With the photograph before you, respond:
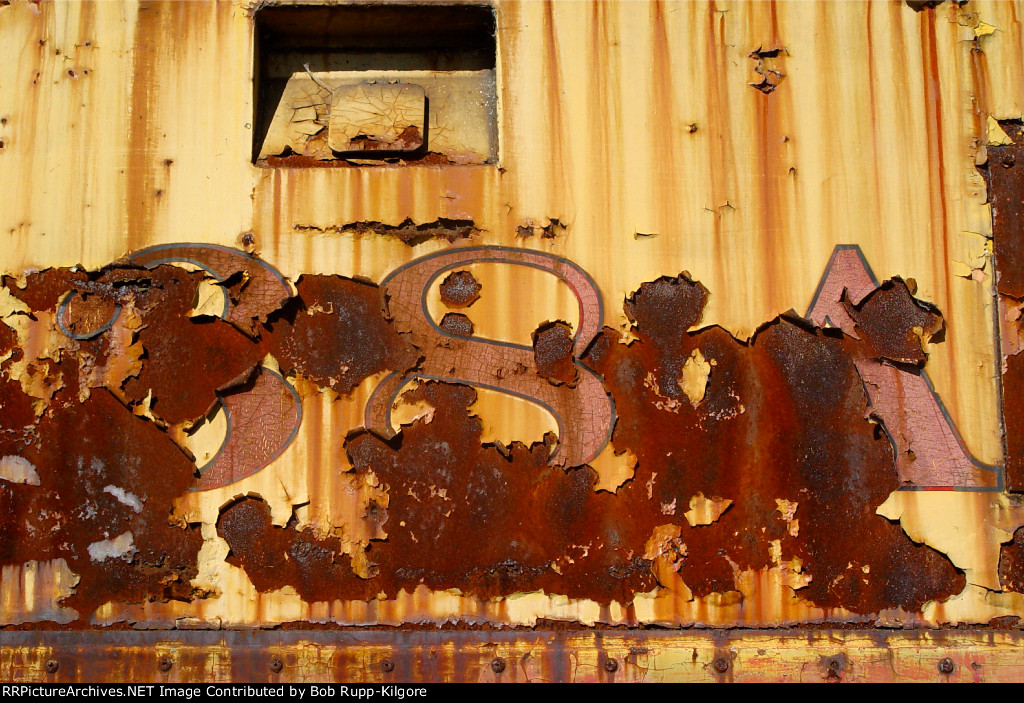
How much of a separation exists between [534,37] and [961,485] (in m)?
1.91

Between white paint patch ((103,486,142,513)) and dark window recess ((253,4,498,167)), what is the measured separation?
110 centimetres

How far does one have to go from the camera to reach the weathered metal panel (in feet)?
7.54

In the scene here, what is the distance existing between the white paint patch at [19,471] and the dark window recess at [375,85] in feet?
3.80

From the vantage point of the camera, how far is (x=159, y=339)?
2373 millimetres

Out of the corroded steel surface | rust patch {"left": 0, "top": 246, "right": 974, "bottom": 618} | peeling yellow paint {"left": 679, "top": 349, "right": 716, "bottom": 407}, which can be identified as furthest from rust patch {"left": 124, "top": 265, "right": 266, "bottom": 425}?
peeling yellow paint {"left": 679, "top": 349, "right": 716, "bottom": 407}

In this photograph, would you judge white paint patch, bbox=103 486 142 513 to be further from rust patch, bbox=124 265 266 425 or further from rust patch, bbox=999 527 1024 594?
rust patch, bbox=999 527 1024 594

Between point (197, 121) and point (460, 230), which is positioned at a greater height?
point (197, 121)

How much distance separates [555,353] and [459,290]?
0.35 meters

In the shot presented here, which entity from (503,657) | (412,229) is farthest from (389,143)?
(503,657)

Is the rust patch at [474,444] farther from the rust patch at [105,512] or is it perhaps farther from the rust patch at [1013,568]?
the rust patch at [1013,568]

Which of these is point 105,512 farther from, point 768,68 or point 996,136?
point 996,136

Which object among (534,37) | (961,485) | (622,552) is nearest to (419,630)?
(622,552)

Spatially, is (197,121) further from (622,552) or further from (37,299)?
(622,552)
